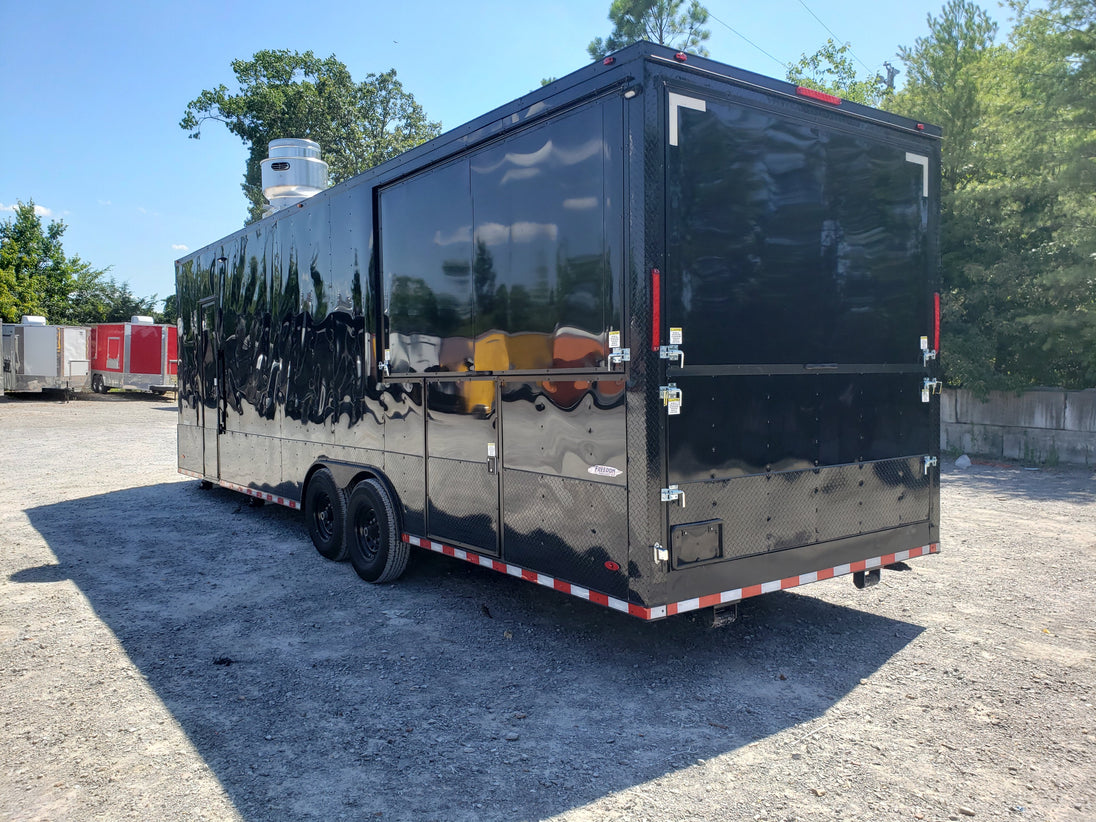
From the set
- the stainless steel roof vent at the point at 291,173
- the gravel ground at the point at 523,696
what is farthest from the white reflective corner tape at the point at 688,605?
the stainless steel roof vent at the point at 291,173

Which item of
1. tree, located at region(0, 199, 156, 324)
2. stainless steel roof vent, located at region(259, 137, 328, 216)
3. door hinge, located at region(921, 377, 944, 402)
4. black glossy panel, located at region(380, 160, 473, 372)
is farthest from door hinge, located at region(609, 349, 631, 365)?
tree, located at region(0, 199, 156, 324)

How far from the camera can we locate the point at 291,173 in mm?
10078

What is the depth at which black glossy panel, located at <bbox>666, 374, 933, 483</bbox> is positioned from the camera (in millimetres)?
4406

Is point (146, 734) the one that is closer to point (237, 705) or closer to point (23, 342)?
point (237, 705)

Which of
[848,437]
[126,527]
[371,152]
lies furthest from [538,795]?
[371,152]

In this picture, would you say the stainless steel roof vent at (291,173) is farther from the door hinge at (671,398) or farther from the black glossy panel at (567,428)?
the door hinge at (671,398)

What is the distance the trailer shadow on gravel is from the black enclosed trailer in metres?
0.53

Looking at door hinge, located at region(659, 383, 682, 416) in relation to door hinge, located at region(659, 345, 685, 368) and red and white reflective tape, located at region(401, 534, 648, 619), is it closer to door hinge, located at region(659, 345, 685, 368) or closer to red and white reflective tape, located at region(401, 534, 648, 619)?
door hinge, located at region(659, 345, 685, 368)

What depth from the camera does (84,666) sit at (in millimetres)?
5012

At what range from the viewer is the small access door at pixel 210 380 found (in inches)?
385

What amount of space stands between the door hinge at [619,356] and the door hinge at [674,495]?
0.72 m

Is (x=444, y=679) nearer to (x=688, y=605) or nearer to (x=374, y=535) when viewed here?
(x=688, y=605)

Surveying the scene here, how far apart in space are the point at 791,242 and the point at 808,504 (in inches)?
62.6

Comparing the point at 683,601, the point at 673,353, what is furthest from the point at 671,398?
the point at 683,601
